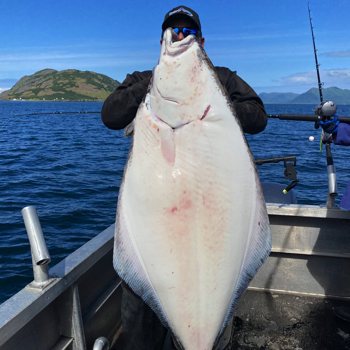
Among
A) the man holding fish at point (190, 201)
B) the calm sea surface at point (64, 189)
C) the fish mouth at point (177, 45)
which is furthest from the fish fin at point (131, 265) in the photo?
the calm sea surface at point (64, 189)

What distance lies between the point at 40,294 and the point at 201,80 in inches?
52.9

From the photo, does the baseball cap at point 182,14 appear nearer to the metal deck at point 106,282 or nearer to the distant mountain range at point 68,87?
the metal deck at point 106,282

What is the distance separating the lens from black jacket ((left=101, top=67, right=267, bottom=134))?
178 cm

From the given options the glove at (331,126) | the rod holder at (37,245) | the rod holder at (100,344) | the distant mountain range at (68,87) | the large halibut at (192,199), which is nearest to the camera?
the large halibut at (192,199)

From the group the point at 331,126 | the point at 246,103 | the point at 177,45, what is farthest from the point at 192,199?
the point at 331,126

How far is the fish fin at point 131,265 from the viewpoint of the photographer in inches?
57.6

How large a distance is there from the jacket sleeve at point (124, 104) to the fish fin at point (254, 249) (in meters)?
0.82

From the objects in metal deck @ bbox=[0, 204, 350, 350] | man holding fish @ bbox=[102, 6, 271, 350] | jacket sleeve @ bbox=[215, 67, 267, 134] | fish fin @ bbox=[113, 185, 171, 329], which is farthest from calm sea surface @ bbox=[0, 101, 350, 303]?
jacket sleeve @ bbox=[215, 67, 267, 134]

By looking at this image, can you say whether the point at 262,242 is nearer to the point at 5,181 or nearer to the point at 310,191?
the point at 310,191

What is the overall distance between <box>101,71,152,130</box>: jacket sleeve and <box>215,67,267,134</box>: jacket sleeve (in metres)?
0.52

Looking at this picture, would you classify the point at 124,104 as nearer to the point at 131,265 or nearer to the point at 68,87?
the point at 131,265

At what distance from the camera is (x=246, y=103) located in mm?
1911

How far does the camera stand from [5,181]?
10.4 meters

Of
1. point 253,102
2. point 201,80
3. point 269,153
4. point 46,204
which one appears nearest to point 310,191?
point 269,153
